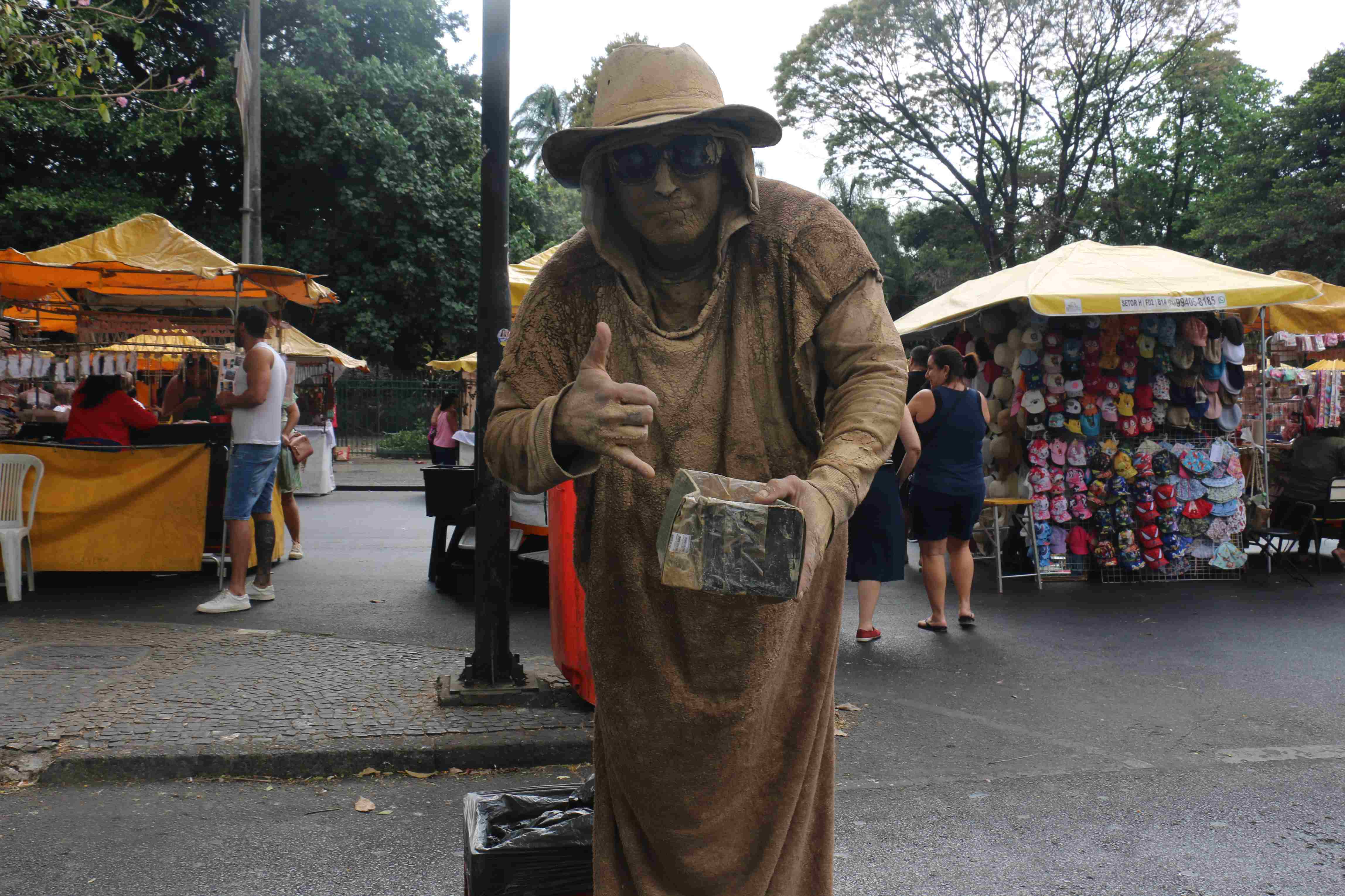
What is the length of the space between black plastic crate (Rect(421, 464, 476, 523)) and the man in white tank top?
4.04 ft

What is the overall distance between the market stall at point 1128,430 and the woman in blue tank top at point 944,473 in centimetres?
189

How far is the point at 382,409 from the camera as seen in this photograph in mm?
27094

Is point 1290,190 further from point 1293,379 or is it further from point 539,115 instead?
point 539,115

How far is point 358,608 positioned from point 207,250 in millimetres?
3417

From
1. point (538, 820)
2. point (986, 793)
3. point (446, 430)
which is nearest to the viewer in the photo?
point (538, 820)

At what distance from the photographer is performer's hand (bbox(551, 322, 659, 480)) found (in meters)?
1.68

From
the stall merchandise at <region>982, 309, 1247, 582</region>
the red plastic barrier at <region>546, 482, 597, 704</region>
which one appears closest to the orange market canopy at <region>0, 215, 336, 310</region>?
the red plastic barrier at <region>546, 482, 597, 704</region>

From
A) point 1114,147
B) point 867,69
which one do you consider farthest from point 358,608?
point 1114,147

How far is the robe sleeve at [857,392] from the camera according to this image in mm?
1760

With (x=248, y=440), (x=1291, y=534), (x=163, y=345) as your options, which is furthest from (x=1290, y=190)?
(x=248, y=440)

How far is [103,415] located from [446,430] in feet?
26.7

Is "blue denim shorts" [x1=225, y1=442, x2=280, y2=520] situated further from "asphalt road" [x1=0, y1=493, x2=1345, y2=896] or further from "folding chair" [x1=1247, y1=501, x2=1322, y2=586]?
"folding chair" [x1=1247, y1=501, x2=1322, y2=586]

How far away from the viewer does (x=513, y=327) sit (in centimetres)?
206

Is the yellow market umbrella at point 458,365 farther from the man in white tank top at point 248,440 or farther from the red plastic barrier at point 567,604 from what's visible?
the red plastic barrier at point 567,604
